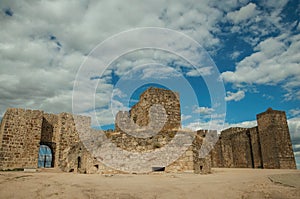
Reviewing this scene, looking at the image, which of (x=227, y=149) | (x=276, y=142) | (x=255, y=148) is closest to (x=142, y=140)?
(x=276, y=142)

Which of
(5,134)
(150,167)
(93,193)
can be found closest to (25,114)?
(5,134)

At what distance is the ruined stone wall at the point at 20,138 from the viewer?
16.4m

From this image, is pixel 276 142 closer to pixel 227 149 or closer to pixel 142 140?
pixel 227 149

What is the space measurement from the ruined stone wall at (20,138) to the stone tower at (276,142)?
19.6 meters

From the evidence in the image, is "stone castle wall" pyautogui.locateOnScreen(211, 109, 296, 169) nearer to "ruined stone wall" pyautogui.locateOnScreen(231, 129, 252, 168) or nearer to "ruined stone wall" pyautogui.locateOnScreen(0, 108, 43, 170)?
"ruined stone wall" pyautogui.locateOnScreen(231, 129, 252, 168)

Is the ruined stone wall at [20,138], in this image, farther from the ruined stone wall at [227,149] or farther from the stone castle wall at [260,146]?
the ruined stone wall at [227,149]

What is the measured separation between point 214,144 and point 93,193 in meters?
22.3

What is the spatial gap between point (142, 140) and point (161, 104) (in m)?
3.26

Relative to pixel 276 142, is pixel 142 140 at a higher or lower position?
lower

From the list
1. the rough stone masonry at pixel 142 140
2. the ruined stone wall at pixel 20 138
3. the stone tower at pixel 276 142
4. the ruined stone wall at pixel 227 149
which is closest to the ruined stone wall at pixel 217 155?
the rough stone masonry at pixel 142 140

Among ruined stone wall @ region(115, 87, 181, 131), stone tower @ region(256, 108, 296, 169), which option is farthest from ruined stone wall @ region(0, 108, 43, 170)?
stone tower @ region(256, 108, 296, 169)

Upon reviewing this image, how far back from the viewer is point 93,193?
5.21 m

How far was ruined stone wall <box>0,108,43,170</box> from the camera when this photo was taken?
16406mm

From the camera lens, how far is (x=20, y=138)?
1730cm
